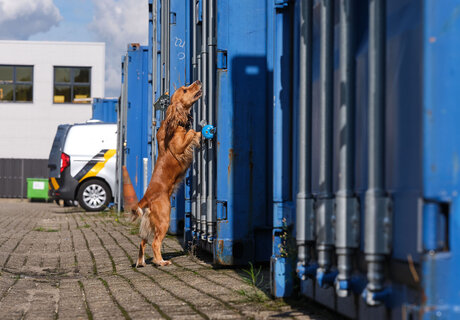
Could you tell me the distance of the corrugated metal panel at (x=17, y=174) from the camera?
35406 millimetres

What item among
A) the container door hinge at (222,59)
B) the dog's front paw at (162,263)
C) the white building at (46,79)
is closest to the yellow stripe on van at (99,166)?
the dog's front paw at (162,263)

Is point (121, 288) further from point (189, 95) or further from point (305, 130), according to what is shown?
point (189, 95)

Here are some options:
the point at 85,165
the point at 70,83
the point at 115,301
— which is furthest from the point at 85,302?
the point at 70,83

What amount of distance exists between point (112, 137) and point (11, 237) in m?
7.67

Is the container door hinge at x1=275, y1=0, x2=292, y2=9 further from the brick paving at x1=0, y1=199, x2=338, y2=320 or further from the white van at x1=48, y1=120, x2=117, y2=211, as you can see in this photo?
the white van at x1=48, y1=120, x2=117, y2=211

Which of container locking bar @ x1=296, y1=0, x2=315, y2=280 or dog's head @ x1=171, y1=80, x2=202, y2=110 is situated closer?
container locking bar @ x1=296, y1=0, x2=315, y2=280

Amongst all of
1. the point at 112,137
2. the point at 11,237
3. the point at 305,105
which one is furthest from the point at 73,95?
the point at 305,105

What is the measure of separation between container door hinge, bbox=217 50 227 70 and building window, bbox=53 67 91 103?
3273 cm

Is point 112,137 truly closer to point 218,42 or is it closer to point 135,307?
point 218,42

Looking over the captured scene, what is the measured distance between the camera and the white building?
124 ft

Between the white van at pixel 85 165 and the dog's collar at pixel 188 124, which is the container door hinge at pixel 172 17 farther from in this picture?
the white van at pixel 85 165

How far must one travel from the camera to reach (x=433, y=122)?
8.18ft

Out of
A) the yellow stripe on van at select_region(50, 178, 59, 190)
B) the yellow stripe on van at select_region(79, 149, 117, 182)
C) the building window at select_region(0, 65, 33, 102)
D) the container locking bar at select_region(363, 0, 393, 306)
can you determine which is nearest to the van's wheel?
the yellow stripe on van at select_region(79, 149, 117, 182)

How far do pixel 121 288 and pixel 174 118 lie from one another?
2424 millimetres
